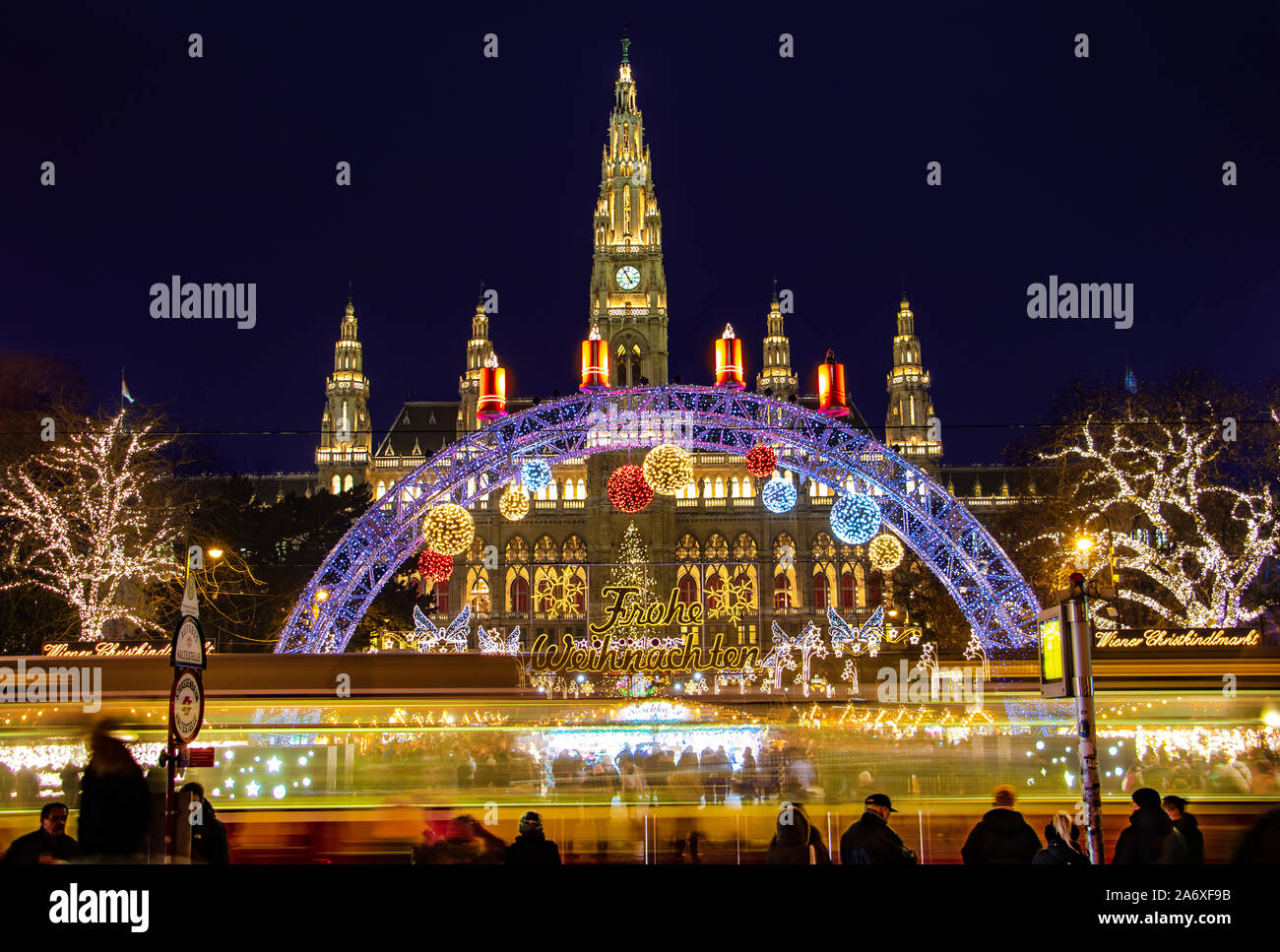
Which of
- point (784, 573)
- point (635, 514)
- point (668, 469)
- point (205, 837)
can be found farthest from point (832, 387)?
point (784, 573)

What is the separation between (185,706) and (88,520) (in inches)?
835

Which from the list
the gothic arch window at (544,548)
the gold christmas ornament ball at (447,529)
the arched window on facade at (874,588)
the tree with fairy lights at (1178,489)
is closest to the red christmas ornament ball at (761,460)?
the gold christmas ornament ball at (447,529)

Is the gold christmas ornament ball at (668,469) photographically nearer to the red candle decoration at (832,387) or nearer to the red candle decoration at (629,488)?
the red candle decoration at (629,488)

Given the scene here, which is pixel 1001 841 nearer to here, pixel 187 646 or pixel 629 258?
pixel 187 646

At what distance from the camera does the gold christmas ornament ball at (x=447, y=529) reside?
2116cm

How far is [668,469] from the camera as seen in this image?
21734 mm

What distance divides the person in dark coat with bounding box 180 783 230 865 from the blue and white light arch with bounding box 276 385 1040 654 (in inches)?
591

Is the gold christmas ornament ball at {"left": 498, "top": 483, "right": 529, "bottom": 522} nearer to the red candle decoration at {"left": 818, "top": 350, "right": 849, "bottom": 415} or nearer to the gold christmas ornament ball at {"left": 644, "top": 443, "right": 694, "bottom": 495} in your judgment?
the gold christmas ornament ball at {"left": 644, "top": 443, "right": 694, "bottom": 495}

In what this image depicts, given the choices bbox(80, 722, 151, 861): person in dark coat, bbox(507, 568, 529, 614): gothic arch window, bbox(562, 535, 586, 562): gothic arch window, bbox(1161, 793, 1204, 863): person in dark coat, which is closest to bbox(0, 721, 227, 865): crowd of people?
bbox(80, 722, 151, 861): person in dark coat

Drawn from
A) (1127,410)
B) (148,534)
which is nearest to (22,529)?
(148,534)

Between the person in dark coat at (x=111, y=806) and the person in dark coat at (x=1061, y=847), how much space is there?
518 cm

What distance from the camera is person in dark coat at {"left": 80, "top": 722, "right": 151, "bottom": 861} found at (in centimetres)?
597

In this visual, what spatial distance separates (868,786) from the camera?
531 inches
